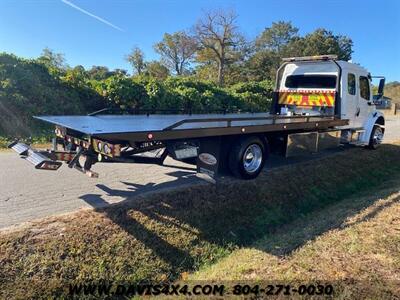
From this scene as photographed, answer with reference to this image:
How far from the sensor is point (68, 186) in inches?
234

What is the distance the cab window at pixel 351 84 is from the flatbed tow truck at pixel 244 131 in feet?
0.09

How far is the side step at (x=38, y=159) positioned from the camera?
4.45 metres

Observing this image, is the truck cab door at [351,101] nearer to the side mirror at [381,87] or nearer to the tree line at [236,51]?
the side mirror at [381,87]

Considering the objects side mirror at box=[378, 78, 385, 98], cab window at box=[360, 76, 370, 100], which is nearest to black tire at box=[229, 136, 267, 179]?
cab window at box=[360, 76, 370, 100]

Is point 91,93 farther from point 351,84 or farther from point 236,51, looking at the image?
point 236,51

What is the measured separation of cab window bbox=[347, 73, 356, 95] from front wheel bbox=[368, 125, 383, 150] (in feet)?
6.26

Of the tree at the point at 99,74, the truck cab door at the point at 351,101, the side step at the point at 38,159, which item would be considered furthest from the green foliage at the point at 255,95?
the side step at the point at 38,159

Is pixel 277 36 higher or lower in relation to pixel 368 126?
higher

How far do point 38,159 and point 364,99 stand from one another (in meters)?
9.11

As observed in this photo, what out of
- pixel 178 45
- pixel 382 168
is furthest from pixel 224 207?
pixel 178 45

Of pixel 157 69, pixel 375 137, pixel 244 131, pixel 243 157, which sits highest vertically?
pixel 157 69

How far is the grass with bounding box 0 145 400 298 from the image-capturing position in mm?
3895

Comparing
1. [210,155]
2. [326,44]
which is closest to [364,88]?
[210,155]

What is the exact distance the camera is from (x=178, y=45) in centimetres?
5453
